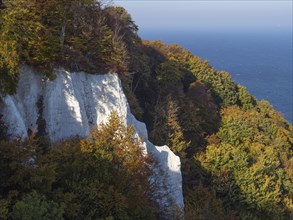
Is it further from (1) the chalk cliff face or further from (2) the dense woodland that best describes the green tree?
(1) the chalk cliff face

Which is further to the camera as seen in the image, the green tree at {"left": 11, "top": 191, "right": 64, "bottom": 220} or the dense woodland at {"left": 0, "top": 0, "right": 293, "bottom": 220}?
the dense woodland at {"left": 0, "top": 0, "right": 293, "bottom": 220}

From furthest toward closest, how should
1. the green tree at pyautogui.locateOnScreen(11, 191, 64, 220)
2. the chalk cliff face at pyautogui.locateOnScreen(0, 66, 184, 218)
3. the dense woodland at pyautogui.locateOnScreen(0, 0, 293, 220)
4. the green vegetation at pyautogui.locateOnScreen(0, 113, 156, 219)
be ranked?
the chalk cliff face at pyautogui.locateOnScreen(0, 66, 184, 218) < the dense woodland at pyautogui.locateOnScreen(0, 0, 293, 220) < the green vegetation at pyautogui.locateOnScreen(0, 113, 156, 219) < the green tree at pyautogui.locateOnScreen(11, 191, 64, 220)

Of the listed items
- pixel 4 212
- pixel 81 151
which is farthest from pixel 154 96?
pixel 4 212

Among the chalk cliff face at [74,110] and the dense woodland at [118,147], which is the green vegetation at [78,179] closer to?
the dense woodland at [118,147]

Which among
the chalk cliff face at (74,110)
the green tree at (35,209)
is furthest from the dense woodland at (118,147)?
the chalk cliff face at (74,110)

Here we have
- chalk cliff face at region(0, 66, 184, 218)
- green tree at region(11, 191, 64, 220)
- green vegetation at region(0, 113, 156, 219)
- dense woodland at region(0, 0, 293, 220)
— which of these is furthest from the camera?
chalk cliff face at region(0, 66, 184, 218)

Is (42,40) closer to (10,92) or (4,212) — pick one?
(10,92)

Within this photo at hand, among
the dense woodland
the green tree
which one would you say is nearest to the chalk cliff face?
the dense woodland

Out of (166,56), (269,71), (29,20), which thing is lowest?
(269,71)
